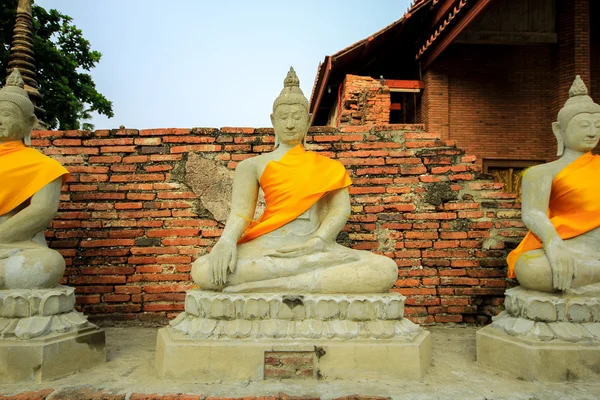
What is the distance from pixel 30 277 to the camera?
10.3 feet

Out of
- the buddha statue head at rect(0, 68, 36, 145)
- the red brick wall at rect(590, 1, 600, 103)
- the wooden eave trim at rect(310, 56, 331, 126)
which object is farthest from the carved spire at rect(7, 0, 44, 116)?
the red brick wall at rect(590, 1, 600, 103)

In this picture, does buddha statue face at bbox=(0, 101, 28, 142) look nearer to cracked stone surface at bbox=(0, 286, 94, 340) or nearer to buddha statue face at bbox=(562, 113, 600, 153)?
cracked stone surface at bbox=(0, 286, 94, 340)

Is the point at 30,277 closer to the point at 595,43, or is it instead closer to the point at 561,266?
the point at 561,266

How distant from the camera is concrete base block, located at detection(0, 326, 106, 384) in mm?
2922

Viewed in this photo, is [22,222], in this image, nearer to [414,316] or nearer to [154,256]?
[154,256]

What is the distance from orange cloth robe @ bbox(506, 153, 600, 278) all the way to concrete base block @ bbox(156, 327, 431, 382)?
4.17ft

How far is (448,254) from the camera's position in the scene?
4.85 m

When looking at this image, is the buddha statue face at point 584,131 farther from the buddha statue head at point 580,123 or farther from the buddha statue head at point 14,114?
the buddha statue head at point 14,114

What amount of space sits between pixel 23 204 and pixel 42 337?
3.48 ft

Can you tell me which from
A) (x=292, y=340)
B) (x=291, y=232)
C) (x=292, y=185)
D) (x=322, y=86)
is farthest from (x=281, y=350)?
(x=322, y=86)

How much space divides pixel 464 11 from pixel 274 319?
7.27 m

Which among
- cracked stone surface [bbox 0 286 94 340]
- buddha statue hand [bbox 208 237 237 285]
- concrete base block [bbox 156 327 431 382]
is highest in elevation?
buddha statue hand [bbox 208 237 237 285]

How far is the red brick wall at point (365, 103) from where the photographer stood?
6.90 meters

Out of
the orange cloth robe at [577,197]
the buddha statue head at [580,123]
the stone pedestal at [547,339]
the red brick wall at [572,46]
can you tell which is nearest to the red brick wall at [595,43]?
the red brick wall at [572,46]
